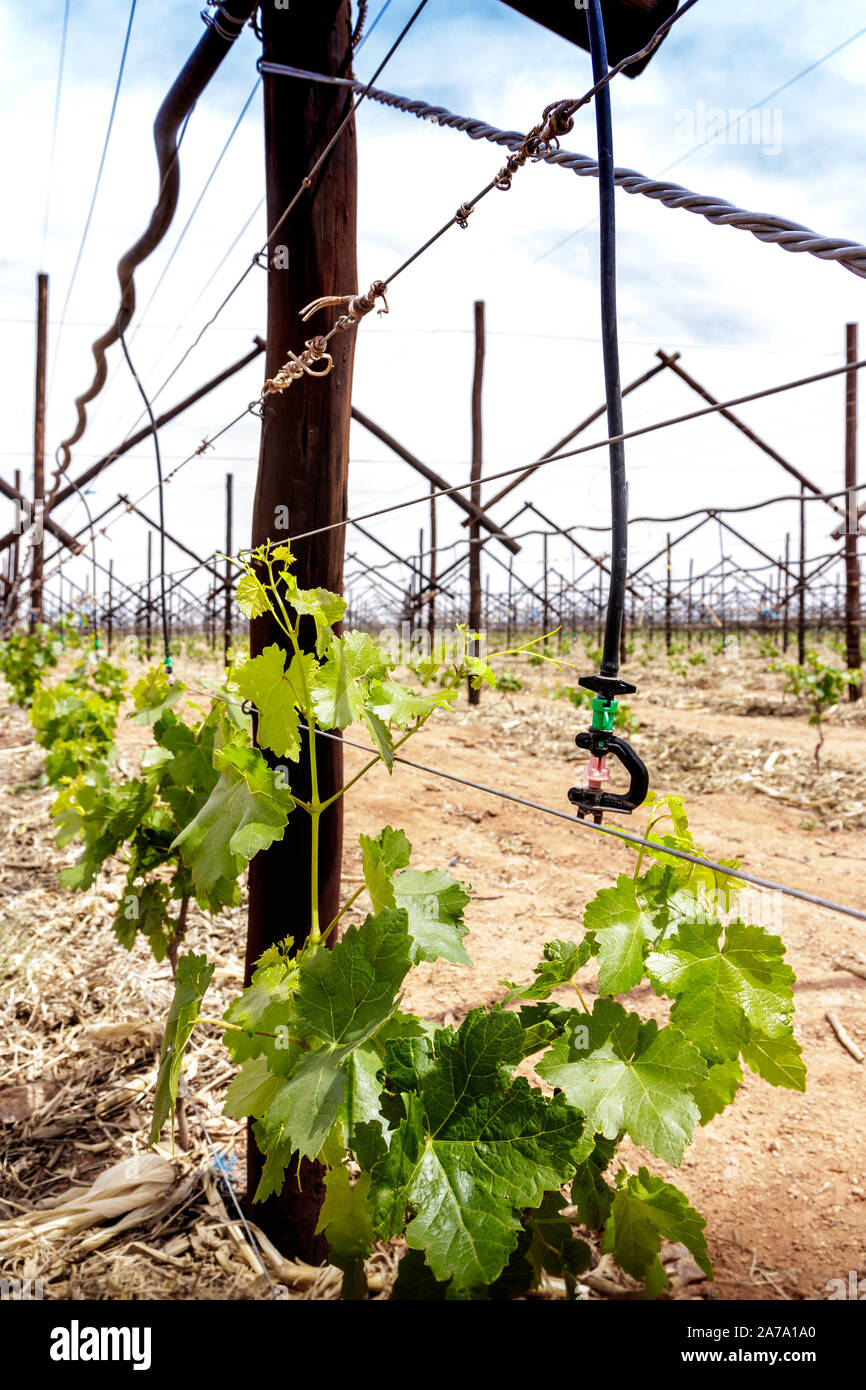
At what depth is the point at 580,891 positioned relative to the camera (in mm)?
3695

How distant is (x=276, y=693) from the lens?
113 centimetres

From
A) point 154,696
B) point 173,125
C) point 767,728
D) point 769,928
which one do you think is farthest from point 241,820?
point 767,728

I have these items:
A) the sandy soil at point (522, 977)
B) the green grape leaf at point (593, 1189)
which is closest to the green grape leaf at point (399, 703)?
the green grape leaf at point (593, 1189)

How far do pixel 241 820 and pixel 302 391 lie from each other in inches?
36.0

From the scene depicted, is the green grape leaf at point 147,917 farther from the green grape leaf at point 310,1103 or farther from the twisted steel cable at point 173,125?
the twisted steel cable at point 173,125

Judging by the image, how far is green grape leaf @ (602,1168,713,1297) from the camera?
108 cm

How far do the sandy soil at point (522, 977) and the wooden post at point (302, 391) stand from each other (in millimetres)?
658

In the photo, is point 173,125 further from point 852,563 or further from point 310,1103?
point 852,563

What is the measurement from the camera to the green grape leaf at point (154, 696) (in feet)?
5.98

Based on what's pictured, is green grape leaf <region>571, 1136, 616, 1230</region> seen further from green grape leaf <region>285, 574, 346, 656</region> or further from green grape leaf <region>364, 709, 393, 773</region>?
green grape leaf <region>285, 574, 346, 656</region>

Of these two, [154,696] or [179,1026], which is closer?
[179,1026]

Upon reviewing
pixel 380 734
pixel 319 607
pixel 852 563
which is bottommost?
pixel 380 734

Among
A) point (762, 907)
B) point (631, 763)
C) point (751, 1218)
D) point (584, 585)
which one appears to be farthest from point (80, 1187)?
point (584, 585)

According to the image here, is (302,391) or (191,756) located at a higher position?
(302,391)
